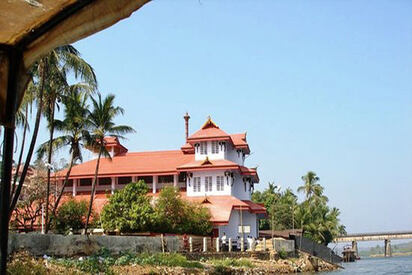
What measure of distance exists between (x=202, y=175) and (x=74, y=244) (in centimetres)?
1909

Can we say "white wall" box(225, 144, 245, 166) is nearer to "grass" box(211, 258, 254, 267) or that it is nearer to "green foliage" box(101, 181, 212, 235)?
"green foliage" box(101, 181, 212, 235)

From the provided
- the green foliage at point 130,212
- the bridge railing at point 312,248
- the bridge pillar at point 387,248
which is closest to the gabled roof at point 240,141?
the bridge railing at point 312,248

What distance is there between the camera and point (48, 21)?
2.26 meters

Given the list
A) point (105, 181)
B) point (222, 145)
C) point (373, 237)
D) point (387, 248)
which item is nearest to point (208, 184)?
point (222, 145)

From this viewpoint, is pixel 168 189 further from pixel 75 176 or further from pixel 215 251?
pixel 75 176

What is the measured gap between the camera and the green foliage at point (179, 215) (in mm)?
29906

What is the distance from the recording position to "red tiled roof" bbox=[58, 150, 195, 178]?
3731 cm

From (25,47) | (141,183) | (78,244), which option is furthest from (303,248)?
(25,47)

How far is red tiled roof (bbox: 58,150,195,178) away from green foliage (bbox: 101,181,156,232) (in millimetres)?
7702

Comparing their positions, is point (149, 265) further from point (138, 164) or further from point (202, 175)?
point (138, 164)

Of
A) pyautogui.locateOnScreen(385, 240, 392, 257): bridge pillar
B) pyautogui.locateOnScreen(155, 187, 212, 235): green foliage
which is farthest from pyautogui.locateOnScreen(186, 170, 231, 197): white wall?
pyautogui.locateOnScreen(385, 240, 392, 257): bridge pillar

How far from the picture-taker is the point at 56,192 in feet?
109

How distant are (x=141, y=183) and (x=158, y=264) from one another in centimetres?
1030

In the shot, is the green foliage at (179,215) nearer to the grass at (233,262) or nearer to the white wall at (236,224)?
the white wall at (236,224)
